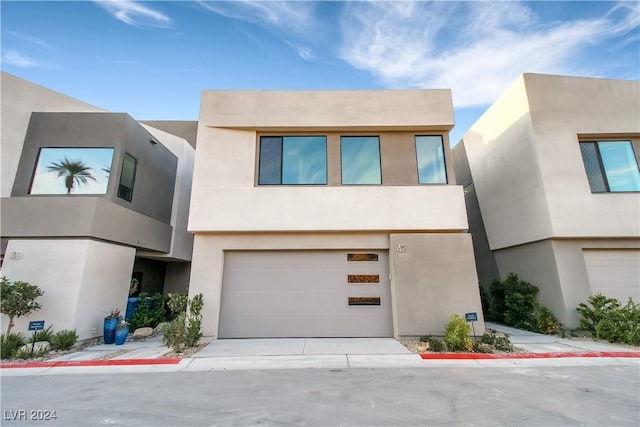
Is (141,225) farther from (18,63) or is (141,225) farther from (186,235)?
(18,63)

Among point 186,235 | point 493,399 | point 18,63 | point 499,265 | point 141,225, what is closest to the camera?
point 493,399

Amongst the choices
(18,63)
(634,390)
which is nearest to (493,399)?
(634,390)

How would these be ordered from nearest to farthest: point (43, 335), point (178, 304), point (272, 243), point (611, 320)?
point (43, 335)
point (178, 304)
point (611, 320)
point (272, 243)

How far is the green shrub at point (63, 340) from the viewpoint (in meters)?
6.49

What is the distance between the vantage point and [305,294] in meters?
7.75

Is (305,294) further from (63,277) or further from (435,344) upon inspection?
(63,277)

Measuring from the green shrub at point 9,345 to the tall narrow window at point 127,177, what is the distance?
13.6 ft

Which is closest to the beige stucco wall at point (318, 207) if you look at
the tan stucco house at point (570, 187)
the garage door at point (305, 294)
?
the garage door at point (305, 294)

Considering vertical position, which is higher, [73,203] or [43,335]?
[73,203]

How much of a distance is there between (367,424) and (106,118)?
1041cm

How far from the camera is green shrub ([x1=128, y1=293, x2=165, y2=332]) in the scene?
28.7 ft

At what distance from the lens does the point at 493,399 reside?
13.1ft

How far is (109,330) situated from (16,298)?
2060 millimetres

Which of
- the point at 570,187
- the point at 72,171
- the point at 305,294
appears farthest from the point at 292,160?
the point at 570,187
